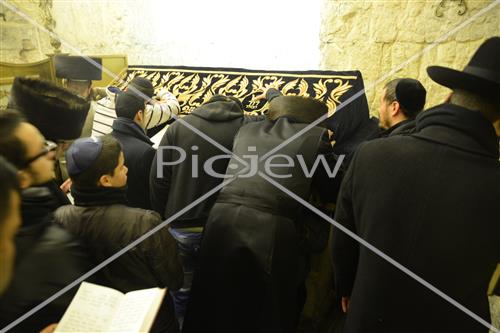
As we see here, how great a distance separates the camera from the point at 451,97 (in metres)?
1.27

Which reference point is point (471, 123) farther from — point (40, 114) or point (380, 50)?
point (40, 114)

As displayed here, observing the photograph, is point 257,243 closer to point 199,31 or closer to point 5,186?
point 5,186

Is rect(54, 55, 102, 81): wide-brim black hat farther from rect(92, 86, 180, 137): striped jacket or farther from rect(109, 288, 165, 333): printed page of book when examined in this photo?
rect(109, 288, 165, 333): printed page of book

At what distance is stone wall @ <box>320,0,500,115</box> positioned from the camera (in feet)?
8.51

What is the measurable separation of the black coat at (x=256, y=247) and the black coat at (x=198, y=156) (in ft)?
0.55

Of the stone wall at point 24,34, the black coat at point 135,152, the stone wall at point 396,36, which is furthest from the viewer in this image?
the stone wall at point 24,34

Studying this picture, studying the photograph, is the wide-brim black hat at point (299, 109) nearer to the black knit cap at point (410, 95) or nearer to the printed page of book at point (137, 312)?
the black knit cap at point (410, 95)

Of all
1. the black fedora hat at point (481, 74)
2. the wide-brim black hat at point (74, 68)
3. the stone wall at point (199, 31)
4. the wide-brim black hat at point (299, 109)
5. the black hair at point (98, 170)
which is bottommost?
the black hair at point (98, 170)

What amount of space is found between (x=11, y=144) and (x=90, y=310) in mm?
715

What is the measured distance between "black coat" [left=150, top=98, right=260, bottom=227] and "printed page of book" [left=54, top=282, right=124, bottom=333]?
2.91 ft

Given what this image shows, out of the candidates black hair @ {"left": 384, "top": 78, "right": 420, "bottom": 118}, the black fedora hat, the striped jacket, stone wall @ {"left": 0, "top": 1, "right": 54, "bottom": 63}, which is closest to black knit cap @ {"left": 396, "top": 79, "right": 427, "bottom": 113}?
black hair @ {"left": 384, "top": 78, "right": 420, "bottom": 118}

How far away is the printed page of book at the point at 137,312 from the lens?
107 cm

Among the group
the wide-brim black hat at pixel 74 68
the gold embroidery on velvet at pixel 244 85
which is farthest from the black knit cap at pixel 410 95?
the wide-brim black hat at pixel 74 68

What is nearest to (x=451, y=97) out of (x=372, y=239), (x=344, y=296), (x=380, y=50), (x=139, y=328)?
(x=372, y=239)
